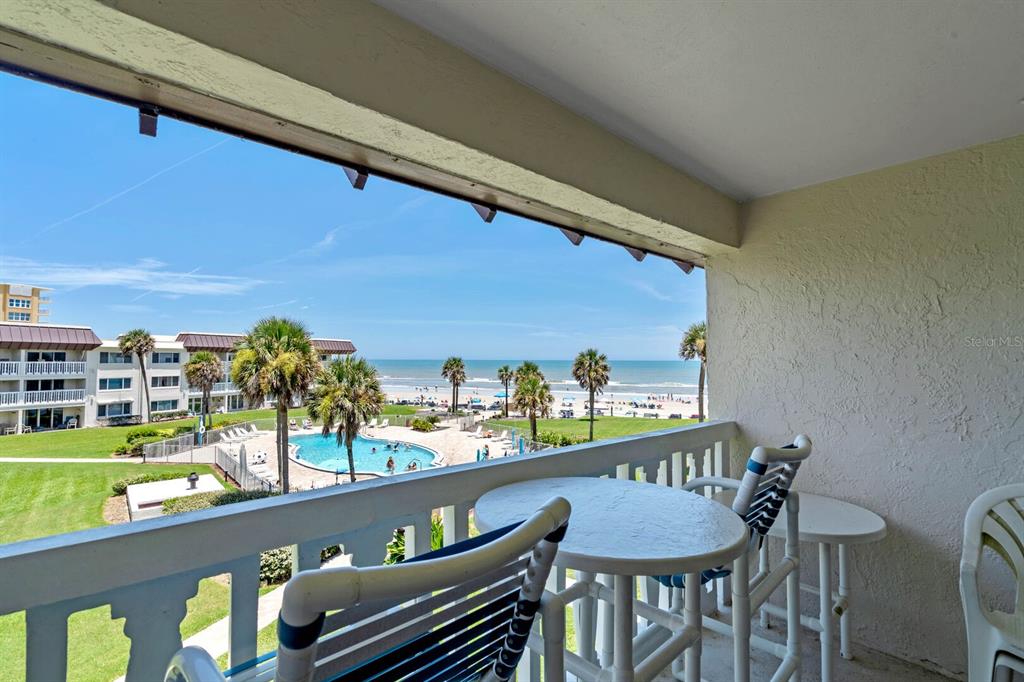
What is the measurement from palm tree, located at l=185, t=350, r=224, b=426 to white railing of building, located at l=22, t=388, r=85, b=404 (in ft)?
1.17

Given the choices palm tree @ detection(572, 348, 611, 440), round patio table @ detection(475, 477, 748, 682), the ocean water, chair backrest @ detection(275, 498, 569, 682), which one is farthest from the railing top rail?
palm tree @ detection(572, 348, 611, 440)

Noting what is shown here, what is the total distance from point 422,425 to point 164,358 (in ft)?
7.01

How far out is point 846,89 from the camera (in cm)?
159

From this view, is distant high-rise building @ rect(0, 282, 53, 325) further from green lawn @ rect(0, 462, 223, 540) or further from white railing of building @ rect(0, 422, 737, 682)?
white railing of building @ rect(0, 422, 737, 682)

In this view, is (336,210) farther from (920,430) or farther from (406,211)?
(920,430)

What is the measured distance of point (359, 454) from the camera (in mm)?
3715

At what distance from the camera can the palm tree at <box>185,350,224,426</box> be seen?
174 centimetres

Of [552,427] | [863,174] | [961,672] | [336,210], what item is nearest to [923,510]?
[961,672]

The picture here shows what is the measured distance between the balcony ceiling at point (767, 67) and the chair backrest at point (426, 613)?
1.35 metres

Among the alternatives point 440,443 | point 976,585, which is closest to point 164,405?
point 440,443

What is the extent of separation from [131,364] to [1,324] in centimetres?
41

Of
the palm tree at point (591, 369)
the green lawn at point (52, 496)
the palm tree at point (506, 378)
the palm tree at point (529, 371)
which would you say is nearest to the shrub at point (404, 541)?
the green lawn at point (52, 496)

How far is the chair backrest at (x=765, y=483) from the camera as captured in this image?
129 centimetres

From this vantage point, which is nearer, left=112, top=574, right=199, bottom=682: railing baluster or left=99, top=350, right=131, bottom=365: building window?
left=112, top=574, right=199, bottom=682: railing baluster
